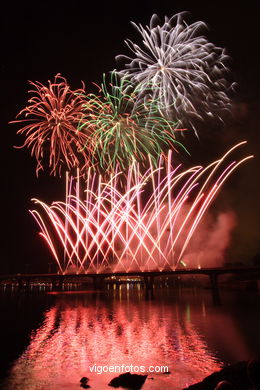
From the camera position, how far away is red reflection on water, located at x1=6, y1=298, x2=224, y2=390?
60.9 feet

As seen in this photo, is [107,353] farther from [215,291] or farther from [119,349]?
[215,291]

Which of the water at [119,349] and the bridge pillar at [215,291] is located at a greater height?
the bridge pillar at [215,291]

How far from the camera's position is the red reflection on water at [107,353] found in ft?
60.9

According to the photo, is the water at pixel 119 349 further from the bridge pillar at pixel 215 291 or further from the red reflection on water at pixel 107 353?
the bridge pillar at pixel 215 291

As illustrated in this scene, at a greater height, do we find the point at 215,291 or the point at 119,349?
the point at 215,291

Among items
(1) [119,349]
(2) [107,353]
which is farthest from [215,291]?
(2) [107,353]

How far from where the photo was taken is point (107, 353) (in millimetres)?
24781

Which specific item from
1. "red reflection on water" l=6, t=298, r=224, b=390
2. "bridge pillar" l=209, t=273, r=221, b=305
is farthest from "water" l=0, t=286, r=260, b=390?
"bridge pillar" l=209, t=273, r=221, b=305

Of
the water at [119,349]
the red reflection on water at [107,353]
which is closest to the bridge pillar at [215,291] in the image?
the water at [119,349]

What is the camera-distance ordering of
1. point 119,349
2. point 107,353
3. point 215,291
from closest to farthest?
point 107,353 → point 119,349 → point 215,291

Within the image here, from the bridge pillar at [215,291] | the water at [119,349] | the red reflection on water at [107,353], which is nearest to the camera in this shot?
the red reflection on water at [107,353]

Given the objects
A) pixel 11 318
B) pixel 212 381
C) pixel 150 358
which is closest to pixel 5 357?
pixel 150 358

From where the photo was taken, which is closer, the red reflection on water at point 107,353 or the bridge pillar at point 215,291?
the red reflection on water at point 107,353

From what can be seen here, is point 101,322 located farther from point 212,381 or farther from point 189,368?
point 212,381
